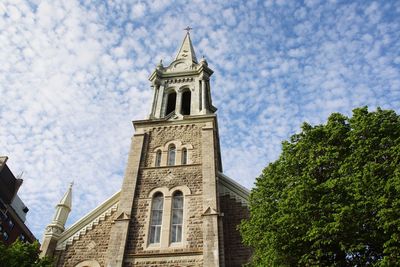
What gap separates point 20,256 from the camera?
1539 cm

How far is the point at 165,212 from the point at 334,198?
9601 mm

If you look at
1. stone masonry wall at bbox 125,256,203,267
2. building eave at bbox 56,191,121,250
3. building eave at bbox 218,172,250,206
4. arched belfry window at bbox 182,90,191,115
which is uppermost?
arched belfry window at bbox 182,90,191,115

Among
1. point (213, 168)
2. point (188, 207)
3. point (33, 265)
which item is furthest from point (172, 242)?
point (33, 265)

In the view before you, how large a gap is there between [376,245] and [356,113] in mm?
5228

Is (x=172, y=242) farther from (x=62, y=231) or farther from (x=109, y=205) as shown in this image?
(x=62, y=231)

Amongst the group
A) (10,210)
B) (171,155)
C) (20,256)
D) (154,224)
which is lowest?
(20,256)

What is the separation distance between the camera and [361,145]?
13797mm

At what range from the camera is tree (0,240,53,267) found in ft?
49.4

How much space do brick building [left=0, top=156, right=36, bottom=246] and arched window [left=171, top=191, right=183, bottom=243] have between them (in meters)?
28.6

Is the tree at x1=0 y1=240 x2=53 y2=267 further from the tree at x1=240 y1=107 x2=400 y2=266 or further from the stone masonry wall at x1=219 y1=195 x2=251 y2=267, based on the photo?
the tree at x1=240 y1=107 x2=400 y2=266

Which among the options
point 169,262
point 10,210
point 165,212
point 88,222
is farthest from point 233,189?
point 10,210

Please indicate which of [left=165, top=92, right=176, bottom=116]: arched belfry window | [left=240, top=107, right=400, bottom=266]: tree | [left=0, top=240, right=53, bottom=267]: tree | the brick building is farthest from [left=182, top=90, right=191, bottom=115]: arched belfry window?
the brick building

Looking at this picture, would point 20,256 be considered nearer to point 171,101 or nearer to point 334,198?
point 334,198

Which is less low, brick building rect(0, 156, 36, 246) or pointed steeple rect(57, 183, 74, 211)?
brick building rect(0, 156, 36, 246)
